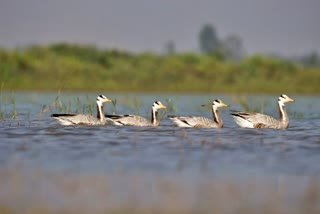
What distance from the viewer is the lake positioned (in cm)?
952

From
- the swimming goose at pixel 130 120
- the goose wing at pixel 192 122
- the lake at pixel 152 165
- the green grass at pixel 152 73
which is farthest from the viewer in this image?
the green grass at pixel 152 73

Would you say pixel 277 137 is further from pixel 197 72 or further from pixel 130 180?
pixel 197 72

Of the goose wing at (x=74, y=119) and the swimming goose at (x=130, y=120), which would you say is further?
the swimming goose at (x=130, y=120)

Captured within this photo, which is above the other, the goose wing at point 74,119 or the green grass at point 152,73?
the green grass at point 152,73

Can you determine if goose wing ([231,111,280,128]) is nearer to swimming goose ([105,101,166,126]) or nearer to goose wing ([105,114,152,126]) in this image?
swimming goose ([105,101,166,126])

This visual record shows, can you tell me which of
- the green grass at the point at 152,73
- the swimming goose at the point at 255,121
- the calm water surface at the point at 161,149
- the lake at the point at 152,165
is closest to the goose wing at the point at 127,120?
the calm water surface at the point at 161,149

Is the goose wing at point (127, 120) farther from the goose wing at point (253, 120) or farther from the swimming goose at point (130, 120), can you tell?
the goose wing at point (253, 120)

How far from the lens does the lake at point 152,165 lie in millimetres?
9516

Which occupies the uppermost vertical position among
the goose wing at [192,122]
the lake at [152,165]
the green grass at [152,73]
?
the green grass at [152,73]

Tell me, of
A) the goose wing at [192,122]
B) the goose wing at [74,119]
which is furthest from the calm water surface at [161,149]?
the goose wing at [74,119]

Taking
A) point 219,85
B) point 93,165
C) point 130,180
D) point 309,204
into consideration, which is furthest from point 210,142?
point 219,85

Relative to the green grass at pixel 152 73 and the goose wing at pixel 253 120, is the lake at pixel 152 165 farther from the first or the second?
the green grass at pixel 152 73

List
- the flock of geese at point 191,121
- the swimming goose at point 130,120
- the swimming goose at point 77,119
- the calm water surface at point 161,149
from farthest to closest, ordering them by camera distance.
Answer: the swimming goose at point 130,120
the flock of geese at point 191,121
the swimming goose at point 77,119
the calm water surface at point 161,149

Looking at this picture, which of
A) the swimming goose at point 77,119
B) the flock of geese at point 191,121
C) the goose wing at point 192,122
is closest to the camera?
the swimming goose at point 77,119
